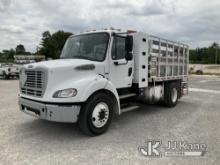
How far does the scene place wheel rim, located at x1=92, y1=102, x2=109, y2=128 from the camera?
4.66 metres

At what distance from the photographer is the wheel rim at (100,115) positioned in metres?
4.66

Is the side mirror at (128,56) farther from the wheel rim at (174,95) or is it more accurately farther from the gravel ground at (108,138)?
the wheel rim at (174,95)

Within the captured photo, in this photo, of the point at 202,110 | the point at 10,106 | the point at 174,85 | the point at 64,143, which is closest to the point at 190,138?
the point at 64,143

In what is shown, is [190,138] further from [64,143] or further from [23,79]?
[23,79]

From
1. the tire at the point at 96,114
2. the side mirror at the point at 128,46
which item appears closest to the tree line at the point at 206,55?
the side mirror at the point at 128,46

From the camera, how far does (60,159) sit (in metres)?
3.59

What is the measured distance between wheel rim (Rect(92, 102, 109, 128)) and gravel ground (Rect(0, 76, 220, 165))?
0.31 metres

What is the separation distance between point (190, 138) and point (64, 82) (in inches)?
117

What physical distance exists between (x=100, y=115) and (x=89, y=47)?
5.62 feet

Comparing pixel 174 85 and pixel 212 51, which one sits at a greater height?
pixel 212 51

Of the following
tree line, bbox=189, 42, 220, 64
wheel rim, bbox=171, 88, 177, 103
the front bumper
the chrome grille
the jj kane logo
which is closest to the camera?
the jj kane logo

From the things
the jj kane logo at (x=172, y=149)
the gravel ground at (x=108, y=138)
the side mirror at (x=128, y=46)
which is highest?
the side mirror at (x=128, y=46)

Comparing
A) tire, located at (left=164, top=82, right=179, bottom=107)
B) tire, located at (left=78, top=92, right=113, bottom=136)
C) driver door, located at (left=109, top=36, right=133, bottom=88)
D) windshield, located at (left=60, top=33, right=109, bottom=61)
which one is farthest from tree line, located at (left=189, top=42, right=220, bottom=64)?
tire, located at (left=78, top=92, right=113, bottom=136)

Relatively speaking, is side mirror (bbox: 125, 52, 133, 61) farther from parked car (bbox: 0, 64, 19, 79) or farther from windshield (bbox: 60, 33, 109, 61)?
parked car (bbox: 0, 64, 19, 79)
